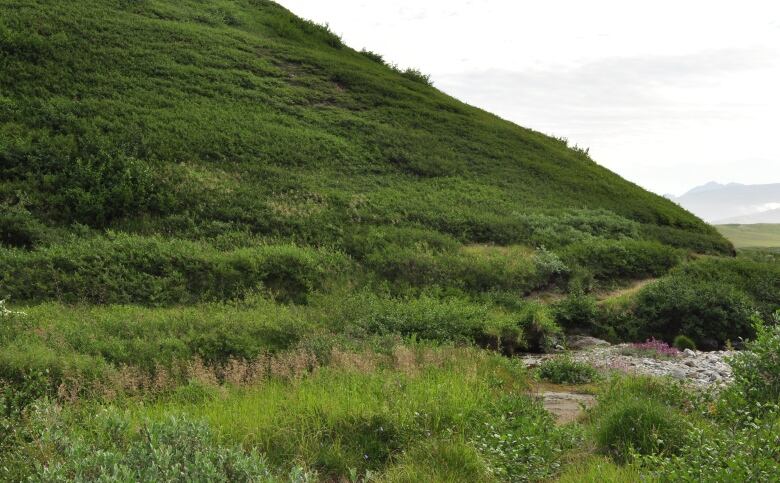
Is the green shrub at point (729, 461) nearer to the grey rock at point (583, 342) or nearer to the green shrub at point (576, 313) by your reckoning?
the grey rock at point (583, 342)

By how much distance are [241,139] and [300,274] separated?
39.1 feet

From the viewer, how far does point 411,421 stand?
293 inches

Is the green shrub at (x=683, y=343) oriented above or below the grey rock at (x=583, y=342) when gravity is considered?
above

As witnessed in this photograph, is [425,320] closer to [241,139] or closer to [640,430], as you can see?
[640,430]

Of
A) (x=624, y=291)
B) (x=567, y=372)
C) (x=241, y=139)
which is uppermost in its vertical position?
(x=241, y=139)

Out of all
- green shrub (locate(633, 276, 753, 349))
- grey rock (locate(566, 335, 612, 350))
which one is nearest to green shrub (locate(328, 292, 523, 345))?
grey rock (locate(566, 335, 612, 350))

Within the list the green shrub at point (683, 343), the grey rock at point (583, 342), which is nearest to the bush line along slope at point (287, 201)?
the grey rock at point (583, 342)

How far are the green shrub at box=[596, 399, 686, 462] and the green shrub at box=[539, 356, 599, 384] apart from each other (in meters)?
5.24

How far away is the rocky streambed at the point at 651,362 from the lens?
13086 mm

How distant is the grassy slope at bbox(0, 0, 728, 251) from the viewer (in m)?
21.4

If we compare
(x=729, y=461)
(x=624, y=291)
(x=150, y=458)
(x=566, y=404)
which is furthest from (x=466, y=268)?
(x=150, y=458)

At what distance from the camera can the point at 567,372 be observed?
520 inches

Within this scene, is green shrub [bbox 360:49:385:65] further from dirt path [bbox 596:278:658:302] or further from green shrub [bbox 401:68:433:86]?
dirt path [bbox 596:278:658:302]

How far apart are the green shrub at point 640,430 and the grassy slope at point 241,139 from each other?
52.5ft
